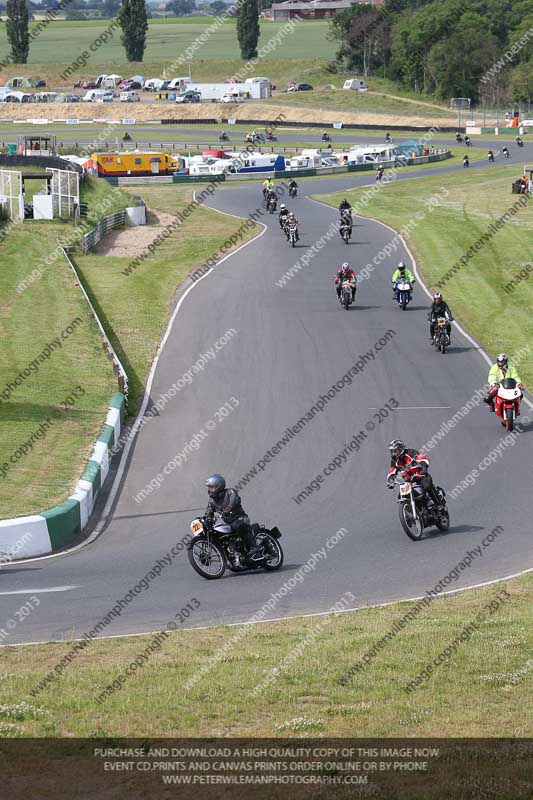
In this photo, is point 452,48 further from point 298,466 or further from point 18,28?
point 298,466

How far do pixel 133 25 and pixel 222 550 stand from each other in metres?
158

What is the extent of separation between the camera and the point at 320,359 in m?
33.2

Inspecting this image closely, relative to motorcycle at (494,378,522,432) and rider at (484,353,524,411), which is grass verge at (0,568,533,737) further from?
rider at (484,353,524,411)

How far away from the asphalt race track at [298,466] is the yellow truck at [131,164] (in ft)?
136

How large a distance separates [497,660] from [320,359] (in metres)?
21.5

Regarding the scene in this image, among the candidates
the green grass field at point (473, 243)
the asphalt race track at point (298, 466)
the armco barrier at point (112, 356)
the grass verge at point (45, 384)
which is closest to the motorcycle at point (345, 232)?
the green grass field at point (473, 243)

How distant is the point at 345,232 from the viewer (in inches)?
2121

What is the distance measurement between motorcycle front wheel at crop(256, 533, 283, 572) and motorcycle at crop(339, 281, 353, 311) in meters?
23.5

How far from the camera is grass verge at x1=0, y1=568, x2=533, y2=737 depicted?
10.3 m

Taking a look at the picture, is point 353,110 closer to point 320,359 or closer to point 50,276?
point 50,276

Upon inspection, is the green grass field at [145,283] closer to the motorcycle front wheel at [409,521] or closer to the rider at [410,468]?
the rider at [410,468]

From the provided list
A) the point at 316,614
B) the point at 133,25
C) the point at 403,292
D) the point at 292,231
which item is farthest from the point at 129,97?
the point at 316,614

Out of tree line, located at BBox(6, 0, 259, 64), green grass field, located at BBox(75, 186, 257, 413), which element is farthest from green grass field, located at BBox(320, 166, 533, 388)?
tree line, located at BBox(6, 0, 259, 64)

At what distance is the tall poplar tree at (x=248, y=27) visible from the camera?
540ft
